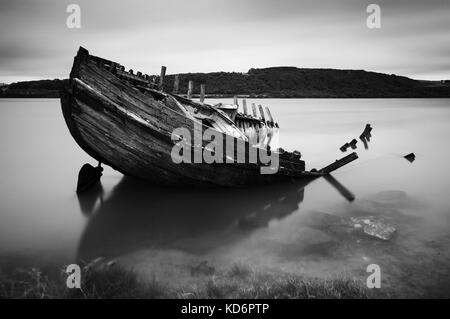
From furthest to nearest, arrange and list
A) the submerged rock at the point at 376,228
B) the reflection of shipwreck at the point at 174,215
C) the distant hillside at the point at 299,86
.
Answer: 1. the distant hillside at the point at 299,86
2. the submerged rock at the point at 376,228
3. the reflection of shipwreck at the point at 174,215

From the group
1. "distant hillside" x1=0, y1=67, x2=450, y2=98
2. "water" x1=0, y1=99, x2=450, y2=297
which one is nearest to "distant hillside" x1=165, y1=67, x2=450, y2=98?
"distant hillside" x1=0, y1=67, x2=450, y2=98

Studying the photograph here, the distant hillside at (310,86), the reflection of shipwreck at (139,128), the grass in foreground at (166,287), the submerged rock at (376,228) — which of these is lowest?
the grass in foreground at (166,287)

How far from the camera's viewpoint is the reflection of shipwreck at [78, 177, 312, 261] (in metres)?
5.18

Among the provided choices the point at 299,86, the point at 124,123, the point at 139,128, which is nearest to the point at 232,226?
the point at 139,128

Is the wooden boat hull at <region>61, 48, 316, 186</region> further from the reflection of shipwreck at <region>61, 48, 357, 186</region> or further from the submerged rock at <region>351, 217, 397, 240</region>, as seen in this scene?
the submerged rock at <region>351, 217, 397, 240</region>

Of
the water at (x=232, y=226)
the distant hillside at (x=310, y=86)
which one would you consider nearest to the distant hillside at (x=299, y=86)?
the distant hillside at (x=310, y=86)

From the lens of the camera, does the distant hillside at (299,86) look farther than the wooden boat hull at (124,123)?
Yes

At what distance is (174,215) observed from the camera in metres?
6.39

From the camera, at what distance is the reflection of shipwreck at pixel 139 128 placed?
563 cm

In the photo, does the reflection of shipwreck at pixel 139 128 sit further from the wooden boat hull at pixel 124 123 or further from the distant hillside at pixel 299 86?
the distant hillside at pixel 299 86

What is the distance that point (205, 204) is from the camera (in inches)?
275

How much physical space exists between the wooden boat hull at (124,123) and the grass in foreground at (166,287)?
2.80 m
